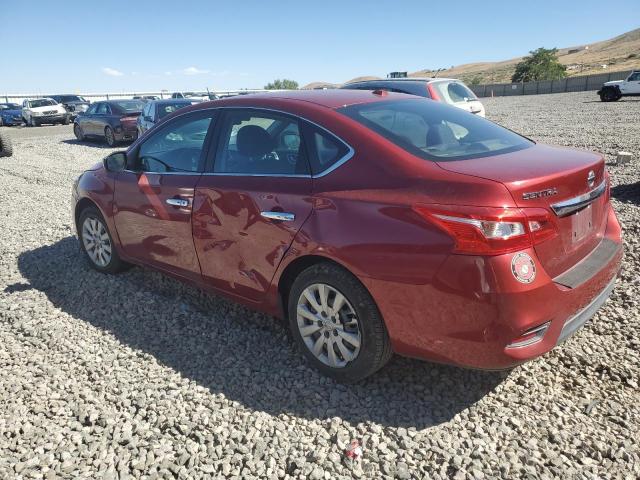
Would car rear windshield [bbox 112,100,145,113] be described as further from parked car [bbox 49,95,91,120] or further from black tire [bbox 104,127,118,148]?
parked car [bbox 49,95,91,120]

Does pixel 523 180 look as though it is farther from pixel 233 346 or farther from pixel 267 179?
pixel 233 346

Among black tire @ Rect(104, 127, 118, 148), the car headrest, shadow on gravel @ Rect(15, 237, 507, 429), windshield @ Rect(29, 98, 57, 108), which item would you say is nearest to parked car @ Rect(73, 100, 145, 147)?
black tire @ Rect(104, 127, 118, 148)

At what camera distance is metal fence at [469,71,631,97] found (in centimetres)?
4375

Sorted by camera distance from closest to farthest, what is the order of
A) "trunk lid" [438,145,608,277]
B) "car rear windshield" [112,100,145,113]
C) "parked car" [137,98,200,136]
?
"trunk lid" [438,145,608,277], "parked car" [137,98,200,136], "car rear windshield" [112,100,145,113]

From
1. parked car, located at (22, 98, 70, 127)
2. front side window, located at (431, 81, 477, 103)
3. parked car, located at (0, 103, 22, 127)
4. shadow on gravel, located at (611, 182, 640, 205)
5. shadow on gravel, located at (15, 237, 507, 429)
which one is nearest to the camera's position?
shadow on gravel, located at (15, 237, 507, 429)

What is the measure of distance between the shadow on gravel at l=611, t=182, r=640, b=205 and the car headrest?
16.8 feet

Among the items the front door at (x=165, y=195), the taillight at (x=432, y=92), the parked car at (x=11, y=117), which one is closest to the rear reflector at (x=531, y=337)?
the front door at (x=165, y=195)

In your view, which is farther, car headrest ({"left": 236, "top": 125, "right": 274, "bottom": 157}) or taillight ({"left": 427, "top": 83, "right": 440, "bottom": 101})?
Result: taillight ({"left": 427, "top": 83, "right": 440, "bottom": 101})

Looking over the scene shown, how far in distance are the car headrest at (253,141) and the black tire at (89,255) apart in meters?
1.98

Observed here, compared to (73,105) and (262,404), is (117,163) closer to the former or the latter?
(262,404)

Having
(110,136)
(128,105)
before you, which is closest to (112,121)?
(110,136)

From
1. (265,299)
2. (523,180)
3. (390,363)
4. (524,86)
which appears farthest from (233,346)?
(524,86)

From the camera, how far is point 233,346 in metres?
3.69

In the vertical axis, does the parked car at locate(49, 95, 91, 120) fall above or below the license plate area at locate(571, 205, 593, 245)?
above
